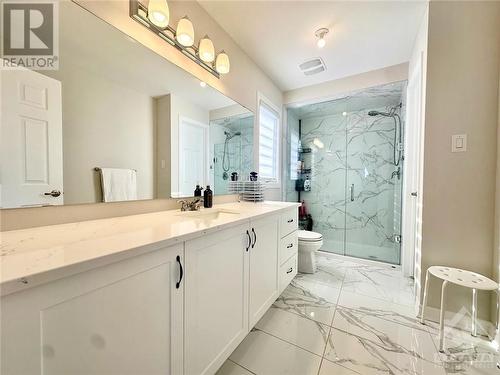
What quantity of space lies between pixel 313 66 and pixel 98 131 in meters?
2.34

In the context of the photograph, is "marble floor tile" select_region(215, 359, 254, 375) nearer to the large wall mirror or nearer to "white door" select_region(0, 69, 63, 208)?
the large wall mirror

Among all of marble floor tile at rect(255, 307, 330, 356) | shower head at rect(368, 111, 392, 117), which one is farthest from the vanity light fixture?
shower head at rect(368, 111, 392, 117)

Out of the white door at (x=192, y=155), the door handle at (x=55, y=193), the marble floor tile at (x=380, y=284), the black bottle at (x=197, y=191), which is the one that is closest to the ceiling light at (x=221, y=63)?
the white door at (x=192, y=155)

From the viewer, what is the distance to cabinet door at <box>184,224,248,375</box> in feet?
2.99

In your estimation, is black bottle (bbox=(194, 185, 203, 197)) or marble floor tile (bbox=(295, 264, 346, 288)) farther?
marble floor tile (bbox=(295, 264, 346, 288))

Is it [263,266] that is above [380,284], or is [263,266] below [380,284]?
above

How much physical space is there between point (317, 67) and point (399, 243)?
247cm

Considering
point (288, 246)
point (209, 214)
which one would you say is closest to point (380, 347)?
point (288, 246)

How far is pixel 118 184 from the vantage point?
3.88 ft

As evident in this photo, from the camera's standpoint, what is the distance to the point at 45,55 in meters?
0.91

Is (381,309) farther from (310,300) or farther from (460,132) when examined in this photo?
(460,132)

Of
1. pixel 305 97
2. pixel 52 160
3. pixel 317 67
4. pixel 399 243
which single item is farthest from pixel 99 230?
pixel 399 243

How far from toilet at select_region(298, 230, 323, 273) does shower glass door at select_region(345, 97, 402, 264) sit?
0.96m

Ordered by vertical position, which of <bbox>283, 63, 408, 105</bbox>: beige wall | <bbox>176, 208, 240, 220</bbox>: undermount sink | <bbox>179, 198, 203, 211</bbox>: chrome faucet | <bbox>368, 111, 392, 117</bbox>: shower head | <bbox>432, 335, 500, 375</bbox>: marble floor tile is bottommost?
<bbox>432, 335, 500, 375</bbox>: marble floor tile
